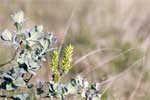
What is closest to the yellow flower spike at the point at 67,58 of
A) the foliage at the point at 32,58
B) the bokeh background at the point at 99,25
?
the foliage at the point at 32,58

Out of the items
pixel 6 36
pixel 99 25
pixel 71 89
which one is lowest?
pixel 71 89

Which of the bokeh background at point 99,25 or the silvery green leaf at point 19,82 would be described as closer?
the silvery green leaf at point 19,82

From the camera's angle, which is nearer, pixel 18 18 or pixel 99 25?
pixel 18 18

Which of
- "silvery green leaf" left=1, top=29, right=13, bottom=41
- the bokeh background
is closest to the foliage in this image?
"silvery green leaf" left=1, top=29, right=13, bottom=41

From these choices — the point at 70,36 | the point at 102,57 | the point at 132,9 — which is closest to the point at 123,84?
the point at 102,57

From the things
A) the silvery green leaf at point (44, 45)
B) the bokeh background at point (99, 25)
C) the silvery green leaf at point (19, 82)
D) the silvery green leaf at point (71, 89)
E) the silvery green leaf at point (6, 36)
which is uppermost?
the bokeh background at point (99, 25)

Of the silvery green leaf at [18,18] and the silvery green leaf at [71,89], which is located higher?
the silvery green leaf at [18,18]

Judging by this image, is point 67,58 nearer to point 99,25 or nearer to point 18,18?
point 18,18

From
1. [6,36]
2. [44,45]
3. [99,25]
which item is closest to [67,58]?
[44,45]

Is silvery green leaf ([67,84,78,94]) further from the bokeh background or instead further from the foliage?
the bokeh background

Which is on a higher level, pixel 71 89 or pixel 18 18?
pixel 18 18

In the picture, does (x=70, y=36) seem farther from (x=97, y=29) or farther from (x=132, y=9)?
(x=132, y=9)

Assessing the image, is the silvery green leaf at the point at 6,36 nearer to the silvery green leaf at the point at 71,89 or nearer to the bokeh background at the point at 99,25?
the silvery green leaf at the point at 71,89
